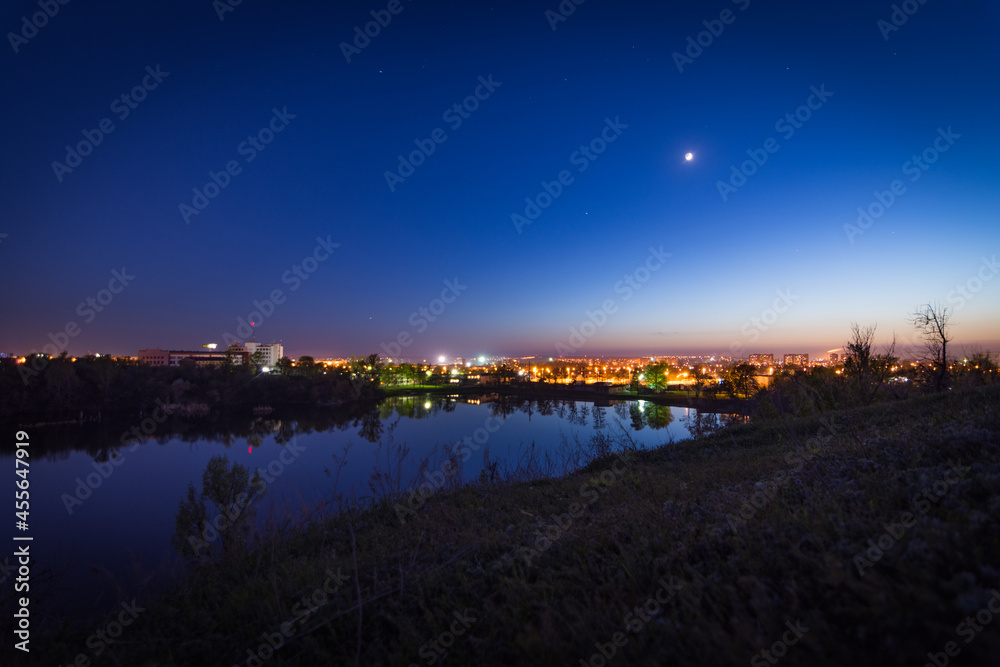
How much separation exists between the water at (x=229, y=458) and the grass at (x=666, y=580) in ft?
8.10

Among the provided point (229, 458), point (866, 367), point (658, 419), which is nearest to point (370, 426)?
point (229, 458)

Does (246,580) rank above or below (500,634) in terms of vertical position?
below

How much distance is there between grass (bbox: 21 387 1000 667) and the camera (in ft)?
7.03

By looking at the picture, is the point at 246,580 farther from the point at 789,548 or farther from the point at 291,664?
the point at 789,548

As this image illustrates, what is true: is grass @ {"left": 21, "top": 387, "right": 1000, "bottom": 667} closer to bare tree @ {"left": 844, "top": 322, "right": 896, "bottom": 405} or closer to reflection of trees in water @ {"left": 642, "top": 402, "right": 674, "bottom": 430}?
bare tree @ {"left": 844, "top": 322, "right": 896, "bottom": 405}

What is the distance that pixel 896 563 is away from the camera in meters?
2.36

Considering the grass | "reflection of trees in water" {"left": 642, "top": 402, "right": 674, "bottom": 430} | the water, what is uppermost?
the grass

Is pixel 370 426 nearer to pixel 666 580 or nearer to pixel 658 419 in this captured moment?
pixel 658 419

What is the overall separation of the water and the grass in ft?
8.10

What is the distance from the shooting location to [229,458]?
26266mm

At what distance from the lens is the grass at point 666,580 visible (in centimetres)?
214

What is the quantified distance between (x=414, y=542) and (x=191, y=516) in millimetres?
9510

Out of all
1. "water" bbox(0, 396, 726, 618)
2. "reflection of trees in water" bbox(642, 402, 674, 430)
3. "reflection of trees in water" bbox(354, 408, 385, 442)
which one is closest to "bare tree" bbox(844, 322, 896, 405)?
"water" bbox(0, 396, 726, 618)

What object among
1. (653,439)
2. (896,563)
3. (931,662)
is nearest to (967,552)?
(896,563)
